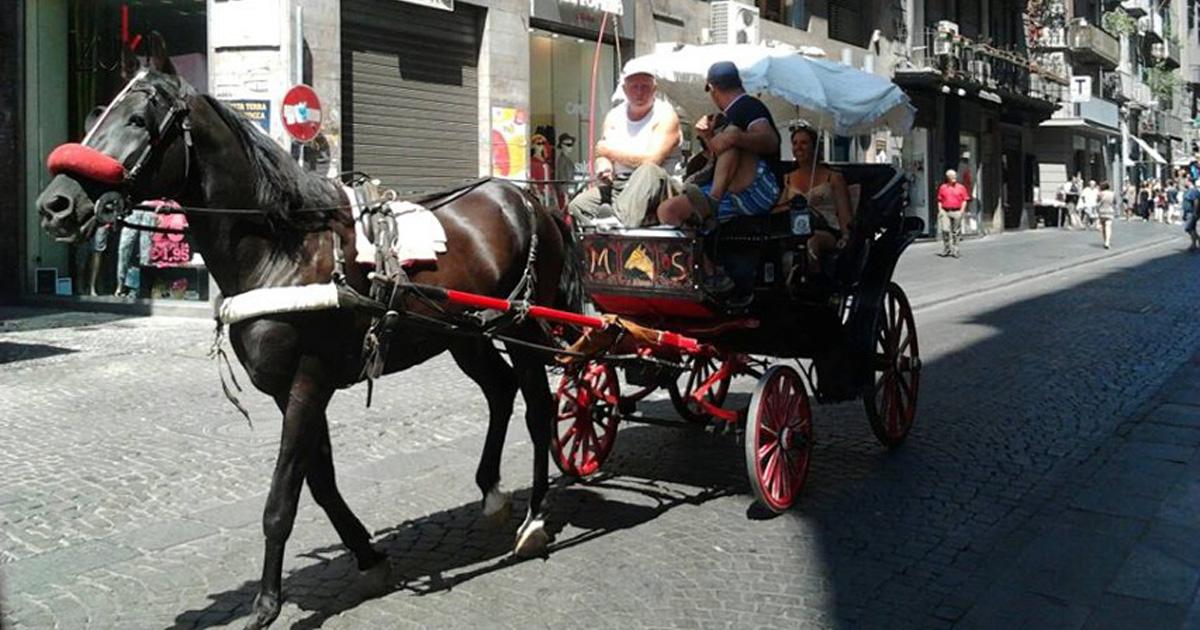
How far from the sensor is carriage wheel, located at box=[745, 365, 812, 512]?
5.56 meters

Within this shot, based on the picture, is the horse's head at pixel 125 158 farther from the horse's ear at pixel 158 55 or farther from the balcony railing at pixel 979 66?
the balcony railing at pixel 979 66

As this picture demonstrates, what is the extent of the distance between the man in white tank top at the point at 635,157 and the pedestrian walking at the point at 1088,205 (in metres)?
33.9

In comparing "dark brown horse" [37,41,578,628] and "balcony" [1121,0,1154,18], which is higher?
"balcony" [1121,0,1154,18]

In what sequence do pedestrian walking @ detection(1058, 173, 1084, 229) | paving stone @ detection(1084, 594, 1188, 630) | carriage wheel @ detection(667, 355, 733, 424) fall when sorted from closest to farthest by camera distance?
paving stone @ detection(1084, 594, 1188, 630) → carriage wheel @ detection(667, 355, 733, 424) → pedestrian walking @ detection(1058, 173, 1084, 229)

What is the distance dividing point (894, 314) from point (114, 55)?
1214 cm

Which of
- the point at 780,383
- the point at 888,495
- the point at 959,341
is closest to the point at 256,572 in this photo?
the point at 780,383

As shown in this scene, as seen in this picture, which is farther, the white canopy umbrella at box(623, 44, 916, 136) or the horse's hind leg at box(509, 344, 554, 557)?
the white canopy umbrella at box(623, 44, 916, 136)

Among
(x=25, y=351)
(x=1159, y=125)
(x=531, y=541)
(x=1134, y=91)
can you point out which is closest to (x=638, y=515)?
(x=531, y=541)

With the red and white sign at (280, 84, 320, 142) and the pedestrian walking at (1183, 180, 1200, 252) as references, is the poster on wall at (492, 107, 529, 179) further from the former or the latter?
the pedestrian walking at (1183, 180, 1200, 252)

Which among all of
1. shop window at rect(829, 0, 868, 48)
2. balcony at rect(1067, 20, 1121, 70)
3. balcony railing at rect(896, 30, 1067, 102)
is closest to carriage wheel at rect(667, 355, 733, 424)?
shop window at rect(829, 0, 868, 48)

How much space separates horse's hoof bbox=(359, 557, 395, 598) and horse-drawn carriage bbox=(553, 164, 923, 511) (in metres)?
1.51

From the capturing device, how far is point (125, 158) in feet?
12.5

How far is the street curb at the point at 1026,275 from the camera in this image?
1595 centimetres

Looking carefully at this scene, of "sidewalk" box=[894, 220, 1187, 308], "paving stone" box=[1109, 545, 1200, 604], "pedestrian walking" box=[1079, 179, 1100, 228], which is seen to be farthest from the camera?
"pedestrian walking" box=[1079, 179, 1100, 228]
